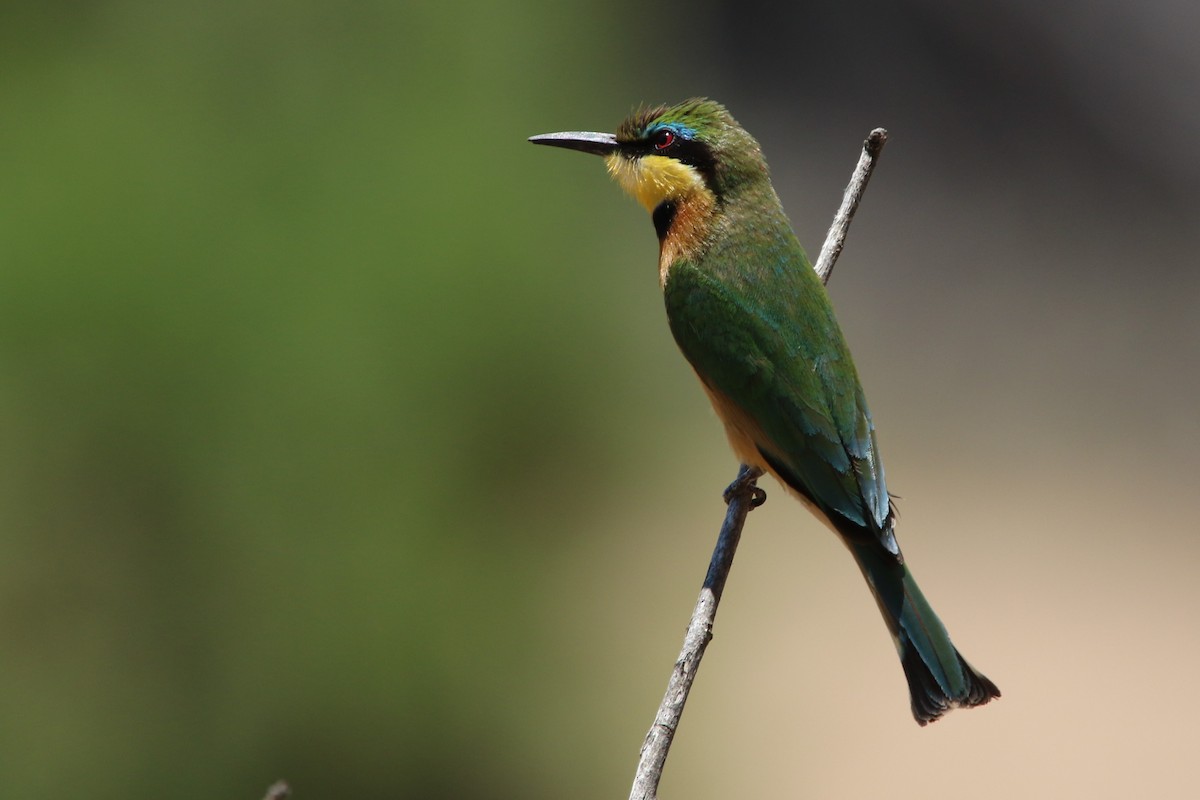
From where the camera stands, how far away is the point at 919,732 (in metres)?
A: 4.71

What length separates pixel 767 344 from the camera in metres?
2.45

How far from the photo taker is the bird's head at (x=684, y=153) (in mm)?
2619

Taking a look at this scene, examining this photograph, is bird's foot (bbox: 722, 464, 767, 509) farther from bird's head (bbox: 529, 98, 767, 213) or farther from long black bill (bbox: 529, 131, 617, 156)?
long black bill (bbox: 529, 131, 617, 156)

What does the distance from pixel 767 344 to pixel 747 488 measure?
10.4 inches

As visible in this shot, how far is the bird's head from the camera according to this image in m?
2.62

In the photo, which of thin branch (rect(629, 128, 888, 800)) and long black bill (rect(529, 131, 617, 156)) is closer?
thin branch (rect(629, 128, 888, 800))

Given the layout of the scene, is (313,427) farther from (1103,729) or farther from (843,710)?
(1103,729)

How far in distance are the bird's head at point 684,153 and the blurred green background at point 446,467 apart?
4.26 feet

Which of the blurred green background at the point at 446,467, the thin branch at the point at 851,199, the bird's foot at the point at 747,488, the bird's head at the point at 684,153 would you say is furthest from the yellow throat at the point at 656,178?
the blurred green background at the point at 446,467

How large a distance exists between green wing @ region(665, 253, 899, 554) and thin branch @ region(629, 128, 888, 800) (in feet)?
0.29

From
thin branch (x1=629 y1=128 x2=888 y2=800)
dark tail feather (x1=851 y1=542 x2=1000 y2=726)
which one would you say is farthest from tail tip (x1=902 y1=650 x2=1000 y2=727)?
thin branch (x1=629 y1=128 x2=888 y2=800)

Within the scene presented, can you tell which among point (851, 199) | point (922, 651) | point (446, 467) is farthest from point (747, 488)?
point (446, 467)

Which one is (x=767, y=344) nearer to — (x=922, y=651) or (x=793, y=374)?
(x=793, y=374)

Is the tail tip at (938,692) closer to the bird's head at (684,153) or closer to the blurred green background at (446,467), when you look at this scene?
the bird's head at (684,153)
